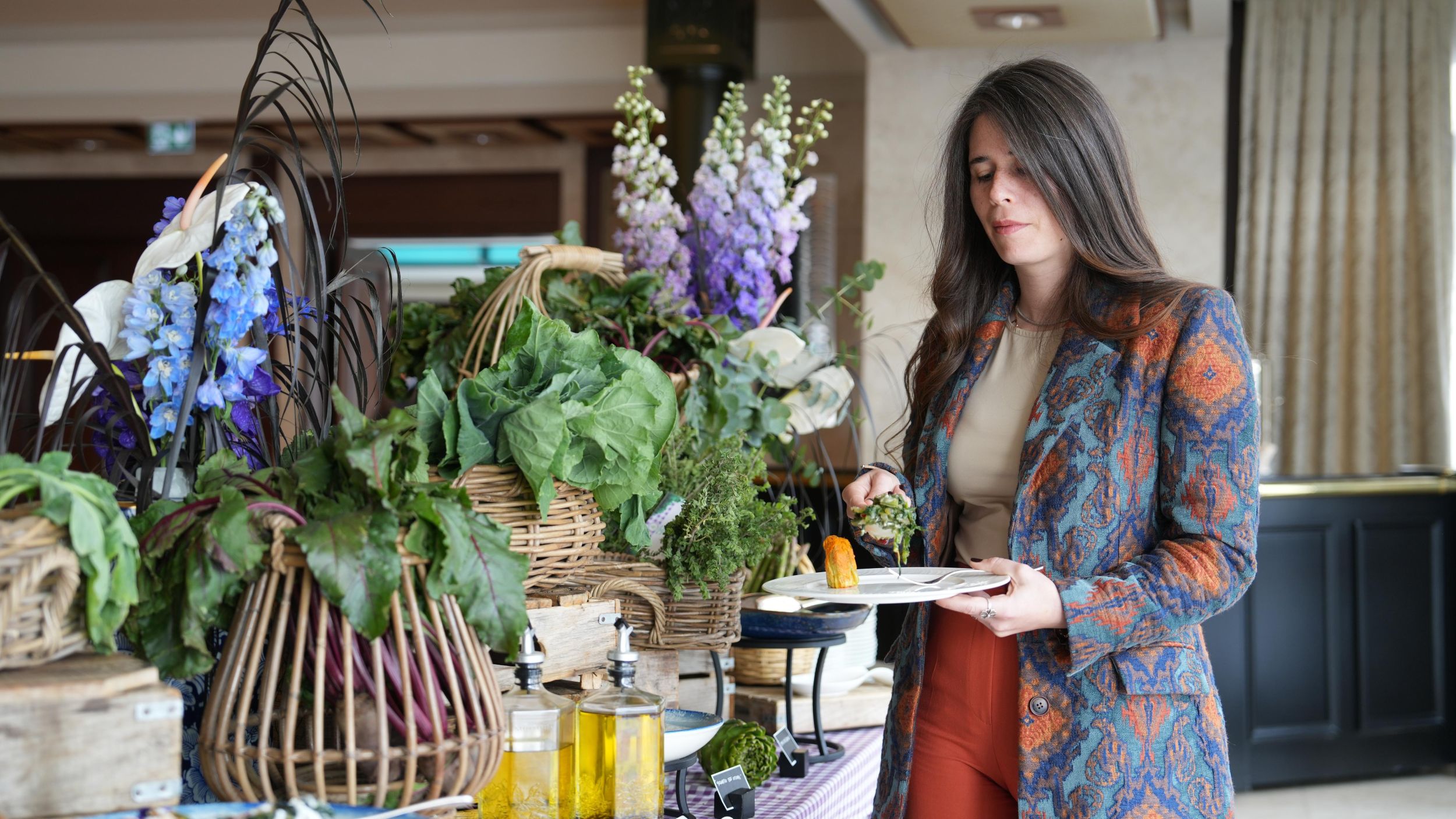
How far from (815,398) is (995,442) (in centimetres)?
70

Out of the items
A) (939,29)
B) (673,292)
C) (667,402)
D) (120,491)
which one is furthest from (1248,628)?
(120,491)

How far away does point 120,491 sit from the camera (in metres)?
1.19

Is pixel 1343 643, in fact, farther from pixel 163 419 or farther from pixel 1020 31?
pixel 163 419

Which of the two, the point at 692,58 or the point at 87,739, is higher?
the point at 692,58

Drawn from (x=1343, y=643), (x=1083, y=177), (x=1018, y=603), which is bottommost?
(x=1343, y=643)

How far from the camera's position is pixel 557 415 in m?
1.21

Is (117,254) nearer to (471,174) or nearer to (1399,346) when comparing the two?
(471,174)

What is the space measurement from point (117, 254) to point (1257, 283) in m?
6.62

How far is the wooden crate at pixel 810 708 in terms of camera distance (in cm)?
193

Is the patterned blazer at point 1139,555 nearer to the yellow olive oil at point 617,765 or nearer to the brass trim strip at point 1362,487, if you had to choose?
the yellow olive oil at point 617,765

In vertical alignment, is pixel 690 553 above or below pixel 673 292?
below

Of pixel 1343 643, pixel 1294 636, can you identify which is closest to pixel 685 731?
pixel 1294 636

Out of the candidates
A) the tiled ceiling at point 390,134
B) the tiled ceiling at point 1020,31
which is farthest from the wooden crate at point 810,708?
the tiled ceiling at point 390,134

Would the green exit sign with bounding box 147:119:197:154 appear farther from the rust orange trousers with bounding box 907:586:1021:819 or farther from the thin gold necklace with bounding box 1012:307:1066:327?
the rust orange trousers with bounding box 907:586:1021:819
